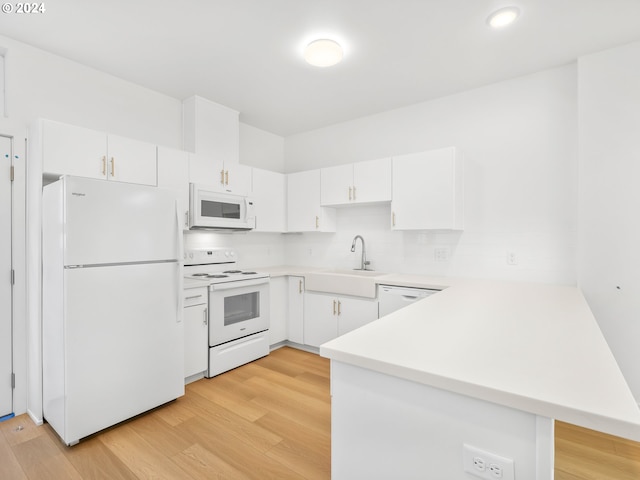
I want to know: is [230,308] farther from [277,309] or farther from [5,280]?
[5,280]

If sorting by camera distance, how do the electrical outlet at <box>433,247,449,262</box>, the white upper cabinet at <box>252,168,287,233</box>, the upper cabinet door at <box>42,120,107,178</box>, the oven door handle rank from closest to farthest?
1. the upper cabinet door at <box>42,120,107,178</box>
2. the oven door handle
3. the electrical outlet at <box>433,247,449,262</box>
4. the white upper cabinet at <box>252,168,287,233</box>

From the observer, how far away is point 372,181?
330 cm

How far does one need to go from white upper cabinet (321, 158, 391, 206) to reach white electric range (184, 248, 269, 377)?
114 cm

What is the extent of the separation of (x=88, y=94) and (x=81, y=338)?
1.95 meters

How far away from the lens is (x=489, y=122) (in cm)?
297

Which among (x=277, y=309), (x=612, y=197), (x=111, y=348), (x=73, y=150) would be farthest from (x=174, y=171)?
(x=612, y=197)

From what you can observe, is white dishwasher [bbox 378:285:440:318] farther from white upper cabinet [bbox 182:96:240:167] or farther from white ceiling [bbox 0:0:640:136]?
white upper cabinet [bbox 182:96:240:167]

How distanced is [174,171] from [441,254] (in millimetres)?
2582

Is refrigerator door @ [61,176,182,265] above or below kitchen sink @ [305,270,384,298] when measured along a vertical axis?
above

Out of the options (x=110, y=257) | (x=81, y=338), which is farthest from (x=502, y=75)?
(x=81, y=338)

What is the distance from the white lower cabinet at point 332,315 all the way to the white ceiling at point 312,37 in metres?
2.00

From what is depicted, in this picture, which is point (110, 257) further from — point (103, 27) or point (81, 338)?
point (103, 27)

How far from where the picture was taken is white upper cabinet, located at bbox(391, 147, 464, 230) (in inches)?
111

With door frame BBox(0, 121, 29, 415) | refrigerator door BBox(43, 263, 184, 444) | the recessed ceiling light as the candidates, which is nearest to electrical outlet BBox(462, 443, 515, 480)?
Answer: refrigerator door BBox(43, 263, 184, 444)
